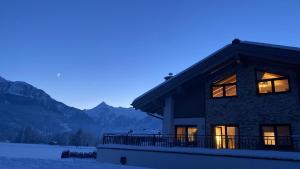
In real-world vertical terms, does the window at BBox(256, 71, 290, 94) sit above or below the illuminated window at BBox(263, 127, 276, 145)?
above

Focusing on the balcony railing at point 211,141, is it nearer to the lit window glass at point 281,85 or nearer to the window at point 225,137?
the window at point 225,137

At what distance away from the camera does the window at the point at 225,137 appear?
20.2 meters

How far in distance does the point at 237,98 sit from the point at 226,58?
2.82m

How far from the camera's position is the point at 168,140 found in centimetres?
2161

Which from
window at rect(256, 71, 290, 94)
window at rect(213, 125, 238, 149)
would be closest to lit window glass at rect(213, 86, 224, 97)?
window at rect(213, 125, 238, 149)

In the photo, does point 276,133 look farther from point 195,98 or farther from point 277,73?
point 195,98

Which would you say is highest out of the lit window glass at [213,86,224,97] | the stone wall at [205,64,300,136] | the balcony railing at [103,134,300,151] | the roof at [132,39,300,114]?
the roof at [132,39,300,114]

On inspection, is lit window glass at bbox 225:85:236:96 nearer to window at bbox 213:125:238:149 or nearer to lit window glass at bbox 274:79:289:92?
window at bbox 213:125:238:149

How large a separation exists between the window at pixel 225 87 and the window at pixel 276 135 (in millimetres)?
3250

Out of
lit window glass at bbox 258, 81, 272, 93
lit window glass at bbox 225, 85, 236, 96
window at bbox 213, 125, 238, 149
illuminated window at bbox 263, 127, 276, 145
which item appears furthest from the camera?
lit window glass at bbox 225, 85, 236, 96

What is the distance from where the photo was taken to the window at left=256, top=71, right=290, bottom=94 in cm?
1920

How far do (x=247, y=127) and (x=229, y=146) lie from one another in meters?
1.88

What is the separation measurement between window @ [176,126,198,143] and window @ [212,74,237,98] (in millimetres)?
2908

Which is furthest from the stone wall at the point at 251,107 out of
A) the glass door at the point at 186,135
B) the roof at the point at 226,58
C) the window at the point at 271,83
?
the roof at the point at 226,58
